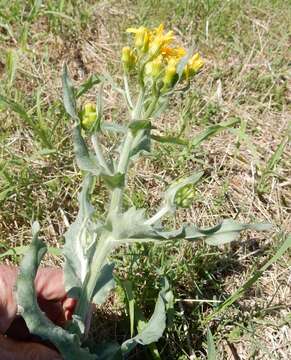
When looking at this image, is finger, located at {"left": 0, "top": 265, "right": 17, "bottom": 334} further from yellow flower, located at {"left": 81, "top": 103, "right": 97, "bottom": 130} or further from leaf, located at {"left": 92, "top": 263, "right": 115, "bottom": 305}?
yellow flower, located at {"left": 81, "top": 103, "right": 97, "bottom": 130}

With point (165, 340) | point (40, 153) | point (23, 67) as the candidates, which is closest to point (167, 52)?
point (40, 153)

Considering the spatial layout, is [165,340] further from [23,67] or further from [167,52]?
[23,67]

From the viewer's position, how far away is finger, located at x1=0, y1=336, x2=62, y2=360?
175 cm

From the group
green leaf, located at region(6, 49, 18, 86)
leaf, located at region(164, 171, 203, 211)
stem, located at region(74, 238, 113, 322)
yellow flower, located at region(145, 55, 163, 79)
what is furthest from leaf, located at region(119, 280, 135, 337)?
green leaf, located at region(6, 49, 18, 86)

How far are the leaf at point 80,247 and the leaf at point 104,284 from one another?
77 millimetres

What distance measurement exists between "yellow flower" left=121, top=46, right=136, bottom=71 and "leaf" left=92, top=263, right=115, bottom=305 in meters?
0.67

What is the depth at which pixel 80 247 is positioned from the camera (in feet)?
6.51

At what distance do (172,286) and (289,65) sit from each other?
5.96 ft

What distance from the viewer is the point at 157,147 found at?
280 centimetres

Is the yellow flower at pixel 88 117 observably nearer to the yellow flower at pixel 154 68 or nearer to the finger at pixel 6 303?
the yellow flower at pixel 154 68

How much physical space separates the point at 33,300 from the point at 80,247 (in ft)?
1.22

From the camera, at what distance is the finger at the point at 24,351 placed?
1.75 meters

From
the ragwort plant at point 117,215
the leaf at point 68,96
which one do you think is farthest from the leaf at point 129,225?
the leaf at point 68,96

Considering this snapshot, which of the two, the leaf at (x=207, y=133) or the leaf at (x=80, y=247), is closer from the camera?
the leaf at (x=80, y=247)
